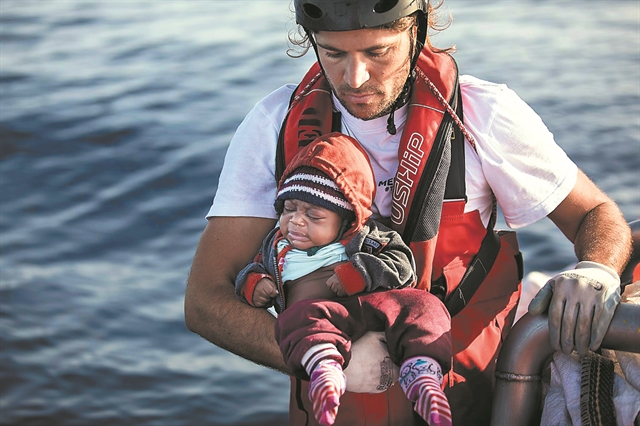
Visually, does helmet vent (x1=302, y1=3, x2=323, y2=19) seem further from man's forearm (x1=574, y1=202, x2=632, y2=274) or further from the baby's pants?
man's forearm (x1=574, y1=202, x2=632, y2=274)

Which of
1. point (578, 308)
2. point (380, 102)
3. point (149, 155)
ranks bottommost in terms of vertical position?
point (578, 308)

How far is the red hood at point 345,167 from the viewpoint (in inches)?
104

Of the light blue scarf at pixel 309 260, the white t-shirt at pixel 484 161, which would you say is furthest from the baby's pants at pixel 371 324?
the white t-shirt at pixel 484 161

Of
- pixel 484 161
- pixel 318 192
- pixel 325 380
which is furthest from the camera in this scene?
pixel 484 161

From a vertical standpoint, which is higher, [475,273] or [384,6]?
[384,6]

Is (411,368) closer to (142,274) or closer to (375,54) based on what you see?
(375,54)

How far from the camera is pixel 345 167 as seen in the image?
8.75 ft

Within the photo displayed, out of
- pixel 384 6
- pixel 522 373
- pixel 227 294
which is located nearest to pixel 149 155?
pixel 227 294

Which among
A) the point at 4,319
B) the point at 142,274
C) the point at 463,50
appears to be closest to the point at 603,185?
the point at 463,50

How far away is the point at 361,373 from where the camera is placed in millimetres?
2533

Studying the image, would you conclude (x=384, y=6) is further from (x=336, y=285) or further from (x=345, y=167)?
(x=336, y=285)

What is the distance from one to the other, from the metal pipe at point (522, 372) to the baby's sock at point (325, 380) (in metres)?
0.43

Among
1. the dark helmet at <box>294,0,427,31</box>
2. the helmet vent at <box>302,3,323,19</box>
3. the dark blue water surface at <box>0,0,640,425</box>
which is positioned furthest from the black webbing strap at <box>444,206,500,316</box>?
the dark blue water surface at <box>0,0,640,425</box>

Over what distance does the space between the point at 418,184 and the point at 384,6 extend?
0.53 metres
